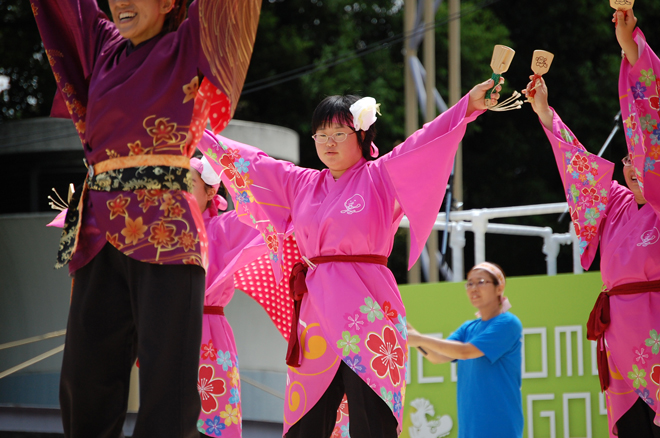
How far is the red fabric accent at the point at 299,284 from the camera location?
2.57 m

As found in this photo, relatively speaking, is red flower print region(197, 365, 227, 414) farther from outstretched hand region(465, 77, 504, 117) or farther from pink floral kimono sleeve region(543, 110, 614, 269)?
pink floral kimono sleeve region(543, 110, 614, 269)

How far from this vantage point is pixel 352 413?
8.04ft

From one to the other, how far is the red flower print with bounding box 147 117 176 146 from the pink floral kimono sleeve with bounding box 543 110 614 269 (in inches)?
71.4

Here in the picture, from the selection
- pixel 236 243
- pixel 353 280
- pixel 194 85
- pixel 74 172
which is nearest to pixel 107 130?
pixel 194 85

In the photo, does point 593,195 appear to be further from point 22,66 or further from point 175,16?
point 22,66

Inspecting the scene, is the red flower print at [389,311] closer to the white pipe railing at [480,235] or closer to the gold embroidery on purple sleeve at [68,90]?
the gold embroidery on purple sleeve at [68,90]

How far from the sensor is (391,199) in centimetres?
267

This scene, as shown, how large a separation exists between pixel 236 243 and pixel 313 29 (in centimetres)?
953

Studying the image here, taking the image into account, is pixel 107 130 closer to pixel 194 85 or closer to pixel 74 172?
pixel 194 85

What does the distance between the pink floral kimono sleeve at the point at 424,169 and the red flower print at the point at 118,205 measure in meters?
1.09

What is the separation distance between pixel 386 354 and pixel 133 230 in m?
1.03

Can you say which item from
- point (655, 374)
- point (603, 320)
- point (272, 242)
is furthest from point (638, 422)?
point (272, 242)

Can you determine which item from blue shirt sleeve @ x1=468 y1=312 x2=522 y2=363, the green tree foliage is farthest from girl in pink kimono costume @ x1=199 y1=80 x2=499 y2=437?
the green tree foliage

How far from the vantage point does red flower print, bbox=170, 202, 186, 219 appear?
1785 mm
